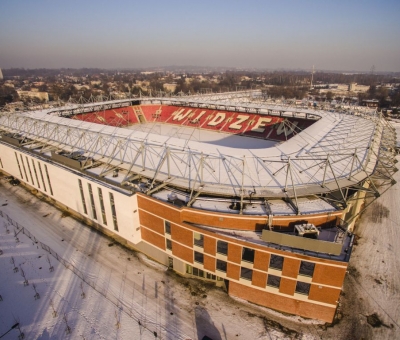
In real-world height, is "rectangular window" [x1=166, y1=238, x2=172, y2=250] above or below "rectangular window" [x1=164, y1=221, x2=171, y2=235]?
below

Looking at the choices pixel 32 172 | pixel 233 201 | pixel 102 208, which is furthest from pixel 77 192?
pixel 233 201

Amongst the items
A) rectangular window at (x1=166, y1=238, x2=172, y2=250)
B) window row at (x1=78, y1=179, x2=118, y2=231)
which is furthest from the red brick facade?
window row at (x1=78, y1=179, x2=118, y2=231)

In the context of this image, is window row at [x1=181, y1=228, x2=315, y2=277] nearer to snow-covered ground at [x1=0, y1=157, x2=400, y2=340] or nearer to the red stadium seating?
snow-covered ground at [x1=0, y1=157, x2=400, y2=340]

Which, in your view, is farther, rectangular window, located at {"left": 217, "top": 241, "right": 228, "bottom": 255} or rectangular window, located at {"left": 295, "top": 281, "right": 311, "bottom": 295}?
rectangular window, located at {"left": 217, "top": 241, "right": 228, "bottom": 255}

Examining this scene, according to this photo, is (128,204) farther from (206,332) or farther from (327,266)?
(327,266)

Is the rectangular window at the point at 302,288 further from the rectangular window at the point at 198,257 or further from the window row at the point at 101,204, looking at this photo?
the window row at the point at 101,204

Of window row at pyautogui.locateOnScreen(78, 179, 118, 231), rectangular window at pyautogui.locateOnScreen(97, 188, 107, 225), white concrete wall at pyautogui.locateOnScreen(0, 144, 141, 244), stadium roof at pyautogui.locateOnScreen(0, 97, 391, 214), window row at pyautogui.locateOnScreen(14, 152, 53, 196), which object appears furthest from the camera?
window row at pyautogui.locateOnScreen(14, 152, 53, 196)
